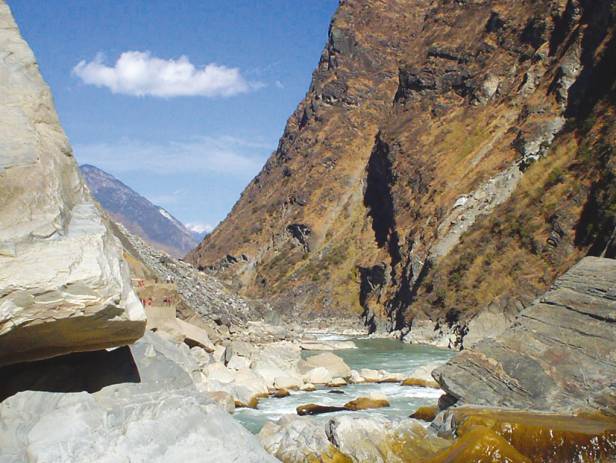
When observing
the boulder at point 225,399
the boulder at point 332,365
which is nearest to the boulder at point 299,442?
the boulder at point 225,399

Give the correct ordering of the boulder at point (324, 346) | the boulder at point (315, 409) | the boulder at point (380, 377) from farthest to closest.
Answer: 1. the boulder at point (324, 346)
2. the boulder at point (380, 377)
3. the boulder at point (315, 409)

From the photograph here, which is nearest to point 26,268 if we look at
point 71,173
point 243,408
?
point 71,173

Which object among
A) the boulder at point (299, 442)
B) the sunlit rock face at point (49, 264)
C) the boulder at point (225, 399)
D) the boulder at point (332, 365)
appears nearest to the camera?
the sunlit rock face at point (49, 264)

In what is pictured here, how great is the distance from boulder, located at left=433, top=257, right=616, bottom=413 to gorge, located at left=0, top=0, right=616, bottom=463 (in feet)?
0.21

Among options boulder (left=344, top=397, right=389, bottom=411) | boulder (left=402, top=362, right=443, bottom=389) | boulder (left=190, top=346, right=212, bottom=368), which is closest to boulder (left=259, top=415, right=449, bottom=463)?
boulder (left=344, top=397, right=389, bottom=411)

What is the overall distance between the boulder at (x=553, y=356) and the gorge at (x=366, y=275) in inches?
2.6

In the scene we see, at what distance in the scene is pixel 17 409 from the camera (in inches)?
242

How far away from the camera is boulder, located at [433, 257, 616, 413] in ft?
51.1

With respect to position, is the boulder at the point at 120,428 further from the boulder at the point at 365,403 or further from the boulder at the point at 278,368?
the boulder at the point at 278,368

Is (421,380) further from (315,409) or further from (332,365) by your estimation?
(315,409)

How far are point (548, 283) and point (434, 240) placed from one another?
1989cm

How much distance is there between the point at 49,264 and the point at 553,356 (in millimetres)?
14704

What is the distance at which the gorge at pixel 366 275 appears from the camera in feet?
19.4

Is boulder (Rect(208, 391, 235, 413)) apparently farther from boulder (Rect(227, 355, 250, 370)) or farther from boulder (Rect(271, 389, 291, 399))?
boulder (Rect(227, 355, 250, 370))
